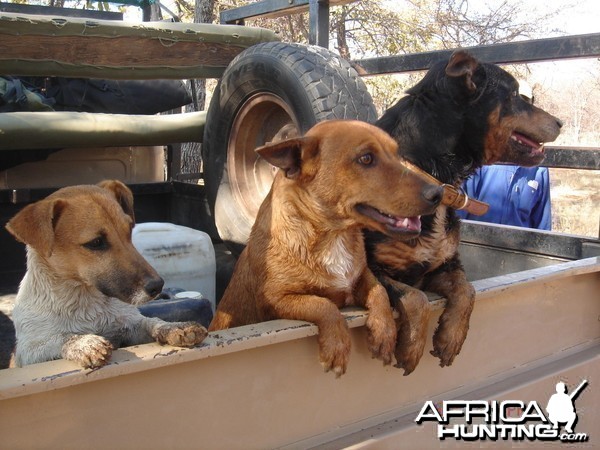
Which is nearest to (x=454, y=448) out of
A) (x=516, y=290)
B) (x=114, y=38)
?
(x=516, y=290)

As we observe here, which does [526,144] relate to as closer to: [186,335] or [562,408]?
[562,408]

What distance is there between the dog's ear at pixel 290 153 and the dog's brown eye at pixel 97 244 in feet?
2.12

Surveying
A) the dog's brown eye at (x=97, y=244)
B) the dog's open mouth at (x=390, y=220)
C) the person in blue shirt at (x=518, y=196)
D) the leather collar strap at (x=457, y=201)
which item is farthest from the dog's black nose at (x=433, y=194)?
the person in blue shirt at (x=518, y=196)

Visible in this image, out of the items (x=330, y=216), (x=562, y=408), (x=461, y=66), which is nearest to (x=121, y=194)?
(x=330, y=216)

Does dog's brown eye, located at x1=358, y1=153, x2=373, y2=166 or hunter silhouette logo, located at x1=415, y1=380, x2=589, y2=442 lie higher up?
dog's brown eye, located at x1=358, y1=153, x2=373, y2=166

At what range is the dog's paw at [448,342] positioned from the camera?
255cm

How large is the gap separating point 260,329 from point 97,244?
0.75 meters

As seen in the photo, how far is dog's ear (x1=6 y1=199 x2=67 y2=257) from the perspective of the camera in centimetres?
226

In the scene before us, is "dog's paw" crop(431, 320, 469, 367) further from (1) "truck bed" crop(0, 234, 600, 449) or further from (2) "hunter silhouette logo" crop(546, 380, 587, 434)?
(2) "hunter silhouette logo" crop(546, 380, 587, 434)

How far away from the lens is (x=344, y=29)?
16641 millimetres

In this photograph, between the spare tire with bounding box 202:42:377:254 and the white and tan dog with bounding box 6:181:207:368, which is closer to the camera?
the white and tan dog with bounding box 6:181:207:368

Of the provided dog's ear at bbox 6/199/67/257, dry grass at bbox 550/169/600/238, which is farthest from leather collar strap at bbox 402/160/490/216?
dry grass at bbox 550/169/600/238

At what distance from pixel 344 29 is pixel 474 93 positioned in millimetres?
14172

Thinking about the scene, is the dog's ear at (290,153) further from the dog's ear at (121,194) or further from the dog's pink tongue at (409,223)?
the dog's ear at (121,194)
